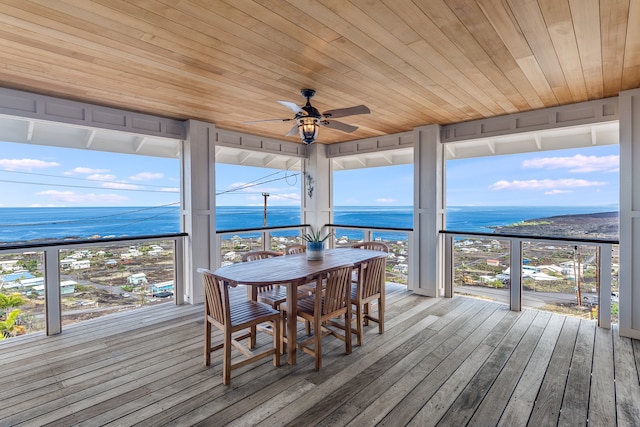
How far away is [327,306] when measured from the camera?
285 cm

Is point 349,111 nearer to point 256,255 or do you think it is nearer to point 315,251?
point 315,251

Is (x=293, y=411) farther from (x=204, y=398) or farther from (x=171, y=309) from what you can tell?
(x=171, y=309)

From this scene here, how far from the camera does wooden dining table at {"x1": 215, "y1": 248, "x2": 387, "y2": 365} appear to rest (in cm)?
265

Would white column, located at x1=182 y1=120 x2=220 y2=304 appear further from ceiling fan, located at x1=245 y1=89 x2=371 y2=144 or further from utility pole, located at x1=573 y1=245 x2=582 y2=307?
utility pole, located at x1=573 y1=245 x2=582 y2=307

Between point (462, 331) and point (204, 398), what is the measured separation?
2.81m

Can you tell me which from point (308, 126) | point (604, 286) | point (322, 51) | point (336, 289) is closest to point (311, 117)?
point (308, 126)

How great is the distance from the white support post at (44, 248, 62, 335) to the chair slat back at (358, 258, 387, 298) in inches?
138

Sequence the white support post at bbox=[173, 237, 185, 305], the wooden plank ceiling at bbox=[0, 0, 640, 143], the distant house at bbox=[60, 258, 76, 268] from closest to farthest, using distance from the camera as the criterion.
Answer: the wooden plank ceiling at bbox=[0, 0, 640, 143] < the distant house at bbox=[60, 258, 76, 268] < the white support post at bbox=[173, 237, 185, 305]

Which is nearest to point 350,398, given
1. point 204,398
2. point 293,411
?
point 293,411

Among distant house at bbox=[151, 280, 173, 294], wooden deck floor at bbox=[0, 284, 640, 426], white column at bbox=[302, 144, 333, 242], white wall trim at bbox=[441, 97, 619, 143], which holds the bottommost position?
wooden deck floor at bbox=[0, 284, 640, 426]

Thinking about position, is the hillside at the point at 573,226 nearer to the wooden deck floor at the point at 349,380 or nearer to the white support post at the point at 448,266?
the white support post at the point at 448,266

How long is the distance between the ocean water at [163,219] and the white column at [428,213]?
35cm

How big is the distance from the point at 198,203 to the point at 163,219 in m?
0.96

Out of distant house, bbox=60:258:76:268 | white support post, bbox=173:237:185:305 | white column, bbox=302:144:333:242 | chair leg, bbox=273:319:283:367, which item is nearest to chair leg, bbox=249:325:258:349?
chair leg, bbox=273:319:283:367
